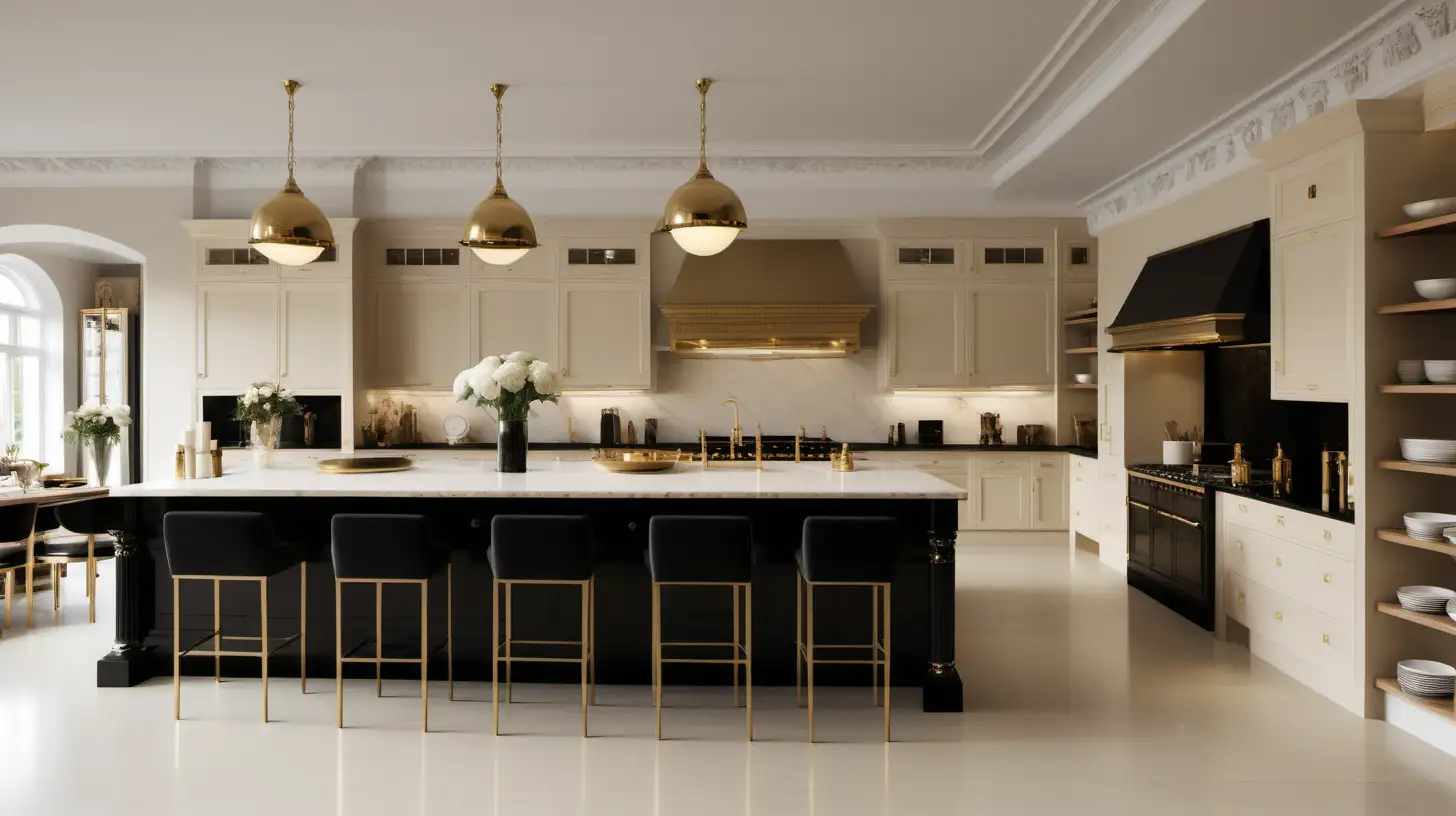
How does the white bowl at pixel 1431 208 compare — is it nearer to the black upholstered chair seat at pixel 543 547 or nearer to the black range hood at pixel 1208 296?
the black range hood at pixel 1208 296

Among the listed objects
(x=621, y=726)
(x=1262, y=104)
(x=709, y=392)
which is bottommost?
(x=621, y=726)

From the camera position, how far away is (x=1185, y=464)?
238 inches

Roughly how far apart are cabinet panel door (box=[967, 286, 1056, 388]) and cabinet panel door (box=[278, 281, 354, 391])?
17.7 feet

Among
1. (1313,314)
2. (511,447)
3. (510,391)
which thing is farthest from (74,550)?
(1313,314)

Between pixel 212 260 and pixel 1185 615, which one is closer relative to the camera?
pixel 1185 615

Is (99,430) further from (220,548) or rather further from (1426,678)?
(1426,678)

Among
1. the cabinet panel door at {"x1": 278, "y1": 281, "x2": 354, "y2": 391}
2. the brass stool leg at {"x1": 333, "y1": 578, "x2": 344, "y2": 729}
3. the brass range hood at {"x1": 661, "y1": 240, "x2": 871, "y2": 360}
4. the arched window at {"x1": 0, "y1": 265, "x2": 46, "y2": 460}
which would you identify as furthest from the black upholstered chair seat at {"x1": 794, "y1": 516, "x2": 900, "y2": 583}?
the arched window at {"x1": 0, "y1": 265, "x2": 46, "y2": 460}

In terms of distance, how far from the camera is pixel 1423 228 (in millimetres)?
3553

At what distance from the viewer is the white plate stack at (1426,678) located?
3.53 meters

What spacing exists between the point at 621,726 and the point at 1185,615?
12.3 feet

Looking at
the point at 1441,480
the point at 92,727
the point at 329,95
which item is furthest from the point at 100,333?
the point at 1441,480

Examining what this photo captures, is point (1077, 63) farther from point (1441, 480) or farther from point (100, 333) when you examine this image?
point (100, 333)

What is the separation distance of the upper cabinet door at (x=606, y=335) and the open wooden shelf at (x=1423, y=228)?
5.33 metres

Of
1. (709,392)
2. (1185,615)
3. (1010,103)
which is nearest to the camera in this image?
(1185,615)
